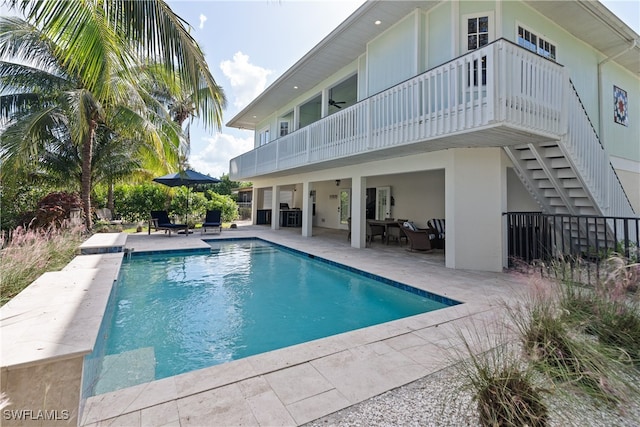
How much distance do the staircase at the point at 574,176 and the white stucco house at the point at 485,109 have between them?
3 cm

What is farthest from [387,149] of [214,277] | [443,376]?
[443,376]

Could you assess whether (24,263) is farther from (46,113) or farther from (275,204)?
(275,204)

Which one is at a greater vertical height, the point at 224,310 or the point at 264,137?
the point at 264,137

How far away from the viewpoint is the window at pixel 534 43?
7410 millimetres

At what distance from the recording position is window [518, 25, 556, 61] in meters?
7.41

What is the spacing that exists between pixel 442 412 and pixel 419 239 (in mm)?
7929

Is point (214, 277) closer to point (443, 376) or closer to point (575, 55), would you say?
point (443, 376)

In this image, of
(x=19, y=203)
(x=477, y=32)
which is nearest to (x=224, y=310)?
(x=477, y=32)

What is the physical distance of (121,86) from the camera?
6.78 m

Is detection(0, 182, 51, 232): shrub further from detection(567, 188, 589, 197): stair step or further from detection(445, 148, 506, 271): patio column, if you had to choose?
detection(567, 188, 589, 197): stair step

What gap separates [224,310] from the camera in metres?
5.18

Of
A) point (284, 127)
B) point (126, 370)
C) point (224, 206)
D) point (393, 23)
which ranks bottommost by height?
point (126, 370)

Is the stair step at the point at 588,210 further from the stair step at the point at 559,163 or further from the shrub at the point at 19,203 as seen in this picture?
the shrub at the point at 19,203

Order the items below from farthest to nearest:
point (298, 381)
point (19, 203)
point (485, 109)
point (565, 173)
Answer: point (19, 203), point (565, 173), point (485, 109), point (298, 381)
